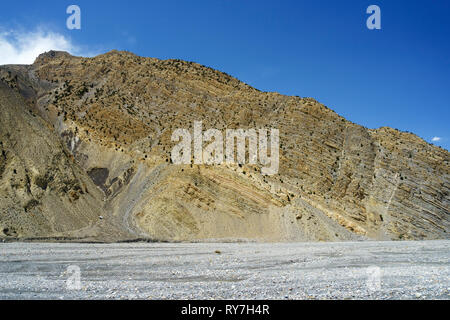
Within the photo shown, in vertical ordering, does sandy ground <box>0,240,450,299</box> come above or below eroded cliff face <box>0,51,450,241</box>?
below

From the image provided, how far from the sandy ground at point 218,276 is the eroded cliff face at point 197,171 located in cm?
1073

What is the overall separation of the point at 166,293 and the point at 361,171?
34499 mm

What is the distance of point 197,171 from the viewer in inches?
1226

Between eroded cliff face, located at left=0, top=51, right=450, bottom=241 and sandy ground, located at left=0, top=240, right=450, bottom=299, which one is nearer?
sandy ground, located at left=0, top=240, right=450, bottom=299

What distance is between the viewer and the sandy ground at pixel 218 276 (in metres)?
8.16

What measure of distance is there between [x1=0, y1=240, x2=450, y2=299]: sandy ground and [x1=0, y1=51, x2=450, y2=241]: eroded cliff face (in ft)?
35.2

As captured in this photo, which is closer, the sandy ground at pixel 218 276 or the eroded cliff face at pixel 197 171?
the sandy ground at pixel 218 276

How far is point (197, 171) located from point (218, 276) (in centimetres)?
2083

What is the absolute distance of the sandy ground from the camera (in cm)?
816

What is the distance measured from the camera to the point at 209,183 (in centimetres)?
3022

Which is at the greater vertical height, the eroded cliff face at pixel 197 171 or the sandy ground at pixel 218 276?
the eroded cliff face at pixel 197 171
